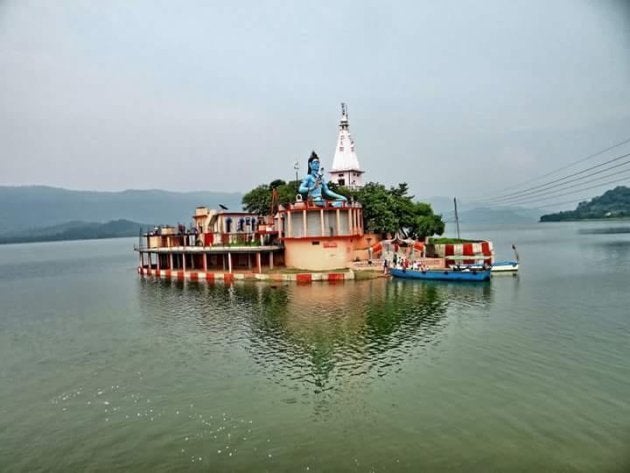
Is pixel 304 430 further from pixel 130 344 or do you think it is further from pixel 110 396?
pixel 130 344

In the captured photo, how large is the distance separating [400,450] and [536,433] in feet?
16.0

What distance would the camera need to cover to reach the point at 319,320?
3400 centimetres

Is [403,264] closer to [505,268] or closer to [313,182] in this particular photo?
[505,268]

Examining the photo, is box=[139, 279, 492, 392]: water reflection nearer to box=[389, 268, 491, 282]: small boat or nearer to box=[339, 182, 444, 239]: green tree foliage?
box=[389, 268, 491, 282]: small boat

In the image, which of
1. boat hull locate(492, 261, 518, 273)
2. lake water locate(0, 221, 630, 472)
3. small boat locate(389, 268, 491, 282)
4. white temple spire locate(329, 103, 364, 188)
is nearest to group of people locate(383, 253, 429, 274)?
small boat locate(389, 268, 491, 282)

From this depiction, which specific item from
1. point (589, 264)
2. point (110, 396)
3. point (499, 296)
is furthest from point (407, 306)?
point (589, 264)

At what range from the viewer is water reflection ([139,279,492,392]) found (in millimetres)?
24641

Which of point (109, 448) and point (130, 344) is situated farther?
point (130, 344)

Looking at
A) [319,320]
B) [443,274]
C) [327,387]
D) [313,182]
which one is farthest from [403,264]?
[327,387]

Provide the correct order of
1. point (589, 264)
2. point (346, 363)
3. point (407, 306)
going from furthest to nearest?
point (589, 264) → point (407, 306) → point (346, 363)

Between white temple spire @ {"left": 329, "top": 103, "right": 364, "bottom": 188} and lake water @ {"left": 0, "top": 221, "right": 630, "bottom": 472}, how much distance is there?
5039 cm

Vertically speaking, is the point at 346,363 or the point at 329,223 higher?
the point at 329,223

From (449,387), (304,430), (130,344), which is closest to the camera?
(304,430)

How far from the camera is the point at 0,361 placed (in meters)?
27.9
